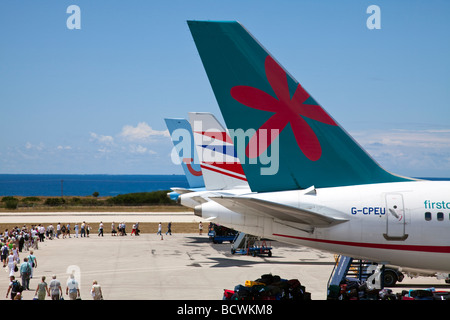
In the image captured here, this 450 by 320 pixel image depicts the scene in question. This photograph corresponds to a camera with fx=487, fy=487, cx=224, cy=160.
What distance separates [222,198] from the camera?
40.5 ft

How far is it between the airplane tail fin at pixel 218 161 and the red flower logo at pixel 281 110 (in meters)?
17.0

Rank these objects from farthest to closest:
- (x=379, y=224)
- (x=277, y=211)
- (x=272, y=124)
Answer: (x=272, y=124)
(x=379, y=224)
(x=277, y=211)

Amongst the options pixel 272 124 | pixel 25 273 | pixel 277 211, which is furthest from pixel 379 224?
pixel 25 273

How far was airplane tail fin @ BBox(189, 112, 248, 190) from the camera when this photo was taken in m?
32.2

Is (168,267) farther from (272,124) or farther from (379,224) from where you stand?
(379,224)

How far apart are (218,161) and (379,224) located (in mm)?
18820

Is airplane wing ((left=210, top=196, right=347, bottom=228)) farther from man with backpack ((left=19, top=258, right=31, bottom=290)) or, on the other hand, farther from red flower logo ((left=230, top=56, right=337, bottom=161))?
man with backpack ((left=19, top=258, right=31, bottom=290))

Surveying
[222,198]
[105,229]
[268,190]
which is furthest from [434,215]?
[105,229]

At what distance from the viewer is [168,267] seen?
32.1m

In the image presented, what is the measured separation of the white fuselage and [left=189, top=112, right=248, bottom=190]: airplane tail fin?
56.5 ft

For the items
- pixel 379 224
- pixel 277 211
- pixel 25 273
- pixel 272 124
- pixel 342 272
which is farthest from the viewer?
pixel 25 273

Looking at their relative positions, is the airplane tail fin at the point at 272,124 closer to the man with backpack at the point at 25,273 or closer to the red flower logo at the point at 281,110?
the red flower logo at the point at 281,110
